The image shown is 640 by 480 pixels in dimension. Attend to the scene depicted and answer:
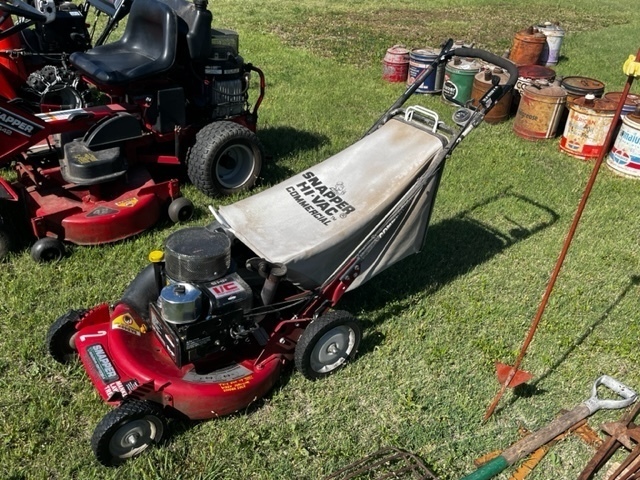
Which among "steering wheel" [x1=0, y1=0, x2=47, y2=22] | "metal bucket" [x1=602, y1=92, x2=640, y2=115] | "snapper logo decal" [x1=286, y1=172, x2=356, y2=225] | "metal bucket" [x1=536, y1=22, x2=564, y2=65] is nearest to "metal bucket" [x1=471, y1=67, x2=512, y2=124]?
"metal bucket" [x1=602, y1=92, x2=640, y2=115]

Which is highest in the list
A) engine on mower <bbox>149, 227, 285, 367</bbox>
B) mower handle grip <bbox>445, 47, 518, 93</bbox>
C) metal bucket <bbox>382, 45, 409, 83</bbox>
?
mower handle grip <bbox>445, 47, 518, 93</bbox>

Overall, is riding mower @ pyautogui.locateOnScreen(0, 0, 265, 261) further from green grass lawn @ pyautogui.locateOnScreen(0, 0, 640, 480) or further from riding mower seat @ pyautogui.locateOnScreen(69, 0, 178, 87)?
green grass lawn @ pyautogui.locateOnScreen(0, 0, 640, 480)

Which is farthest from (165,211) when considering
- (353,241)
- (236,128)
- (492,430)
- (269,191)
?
(492,430)

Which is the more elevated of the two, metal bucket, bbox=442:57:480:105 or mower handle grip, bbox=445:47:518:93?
mower handle grip, bbox=445:47:518:93

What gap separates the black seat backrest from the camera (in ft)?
16.9

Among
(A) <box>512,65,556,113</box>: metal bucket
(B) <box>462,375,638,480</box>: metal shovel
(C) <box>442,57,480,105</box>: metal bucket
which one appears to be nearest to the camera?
(B) <box>462,375,638,480</box>: metal shovel

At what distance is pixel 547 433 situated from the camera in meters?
3.09

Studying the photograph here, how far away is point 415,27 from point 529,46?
376cm

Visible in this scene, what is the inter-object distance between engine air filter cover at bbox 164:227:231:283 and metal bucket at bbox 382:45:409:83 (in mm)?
6961

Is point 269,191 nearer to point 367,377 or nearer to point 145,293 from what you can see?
point 145,293

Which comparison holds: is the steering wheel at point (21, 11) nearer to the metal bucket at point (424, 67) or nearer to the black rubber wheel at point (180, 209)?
the black rubber wheel at point (180, 209)

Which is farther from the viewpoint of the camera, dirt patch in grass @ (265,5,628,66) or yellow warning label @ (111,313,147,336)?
dirt patch in grass @ (265,5,628,66)

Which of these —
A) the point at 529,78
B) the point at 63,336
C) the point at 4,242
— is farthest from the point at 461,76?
the point at 63,336

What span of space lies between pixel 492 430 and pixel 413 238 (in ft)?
4.06
